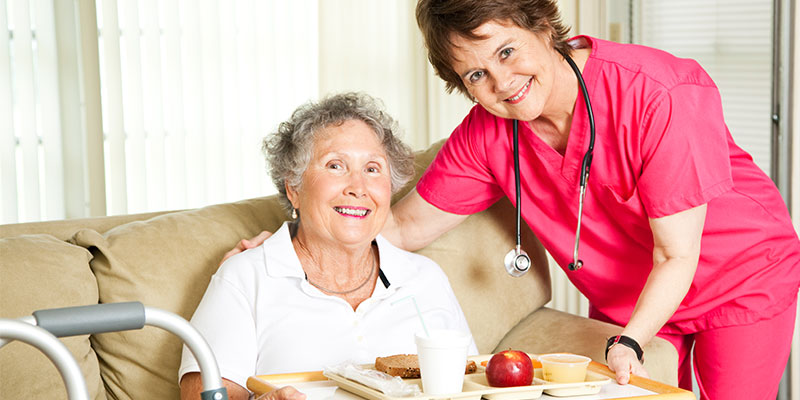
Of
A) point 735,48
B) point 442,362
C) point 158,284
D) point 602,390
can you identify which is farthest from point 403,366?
point 735,48

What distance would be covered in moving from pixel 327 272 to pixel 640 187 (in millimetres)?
684

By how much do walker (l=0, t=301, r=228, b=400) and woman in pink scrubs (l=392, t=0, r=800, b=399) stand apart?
77 centimetres

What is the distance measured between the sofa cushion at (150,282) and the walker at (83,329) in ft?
2.91

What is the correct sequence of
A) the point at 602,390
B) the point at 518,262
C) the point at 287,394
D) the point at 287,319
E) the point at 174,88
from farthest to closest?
the point at 174,88
the point at 518,262
the point at 287,319
the point at 602,390
the point at 287,394

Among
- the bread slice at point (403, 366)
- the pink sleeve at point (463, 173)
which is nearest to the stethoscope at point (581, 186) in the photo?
the pink sleeve at point (463, 173)

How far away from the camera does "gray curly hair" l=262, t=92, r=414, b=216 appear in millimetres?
1771

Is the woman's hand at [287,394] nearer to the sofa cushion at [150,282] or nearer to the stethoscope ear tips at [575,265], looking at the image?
the sofa cushion at [150,282]

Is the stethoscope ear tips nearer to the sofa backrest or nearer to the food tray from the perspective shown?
the sofa backrest

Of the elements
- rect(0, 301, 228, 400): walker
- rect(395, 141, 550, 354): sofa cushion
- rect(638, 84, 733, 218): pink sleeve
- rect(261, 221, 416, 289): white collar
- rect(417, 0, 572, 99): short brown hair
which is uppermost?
rect(417, 0, 572, 99): short brown hair

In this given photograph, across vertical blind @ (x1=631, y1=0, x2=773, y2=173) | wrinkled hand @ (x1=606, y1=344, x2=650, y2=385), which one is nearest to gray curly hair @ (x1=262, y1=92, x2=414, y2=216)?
wrinkled hand @ (x1=606, y1=344, x2=650, y2=385)

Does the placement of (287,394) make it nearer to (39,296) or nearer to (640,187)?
(39,296)

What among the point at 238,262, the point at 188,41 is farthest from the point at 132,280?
the point at 188,41

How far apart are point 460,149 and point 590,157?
371 mm

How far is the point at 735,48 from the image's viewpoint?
3330mm
